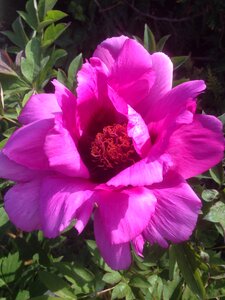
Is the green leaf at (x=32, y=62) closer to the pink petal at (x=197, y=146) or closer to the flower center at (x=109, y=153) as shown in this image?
the flower center at (x=109, y=153)

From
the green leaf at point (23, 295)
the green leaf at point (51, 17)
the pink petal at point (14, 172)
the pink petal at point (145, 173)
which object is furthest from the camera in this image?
the green leaf at point (23, 295)

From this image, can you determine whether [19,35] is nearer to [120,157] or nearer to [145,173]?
[120,157]

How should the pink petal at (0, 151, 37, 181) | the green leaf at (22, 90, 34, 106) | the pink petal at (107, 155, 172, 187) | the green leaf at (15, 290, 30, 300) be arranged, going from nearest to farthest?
the pink petal at (107, 155, 172, 187)
the pink petal at (0, 151, 37, 181)
the green leaf at (22, 90, 34, 106)
the green leaf at (15, 290, 30, 300)

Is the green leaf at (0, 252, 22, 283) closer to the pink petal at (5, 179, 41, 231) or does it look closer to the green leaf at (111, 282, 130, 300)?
the green leaf at (111, 282, 130, 300)

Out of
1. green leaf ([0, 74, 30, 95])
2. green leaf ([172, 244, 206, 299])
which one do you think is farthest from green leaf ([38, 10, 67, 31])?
green leaf ([172, 244, 206, 299])

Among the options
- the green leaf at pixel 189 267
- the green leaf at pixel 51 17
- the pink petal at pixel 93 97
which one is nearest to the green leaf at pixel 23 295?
the green leaf at pixel 189 267

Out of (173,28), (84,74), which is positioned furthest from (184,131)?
(173,28)
